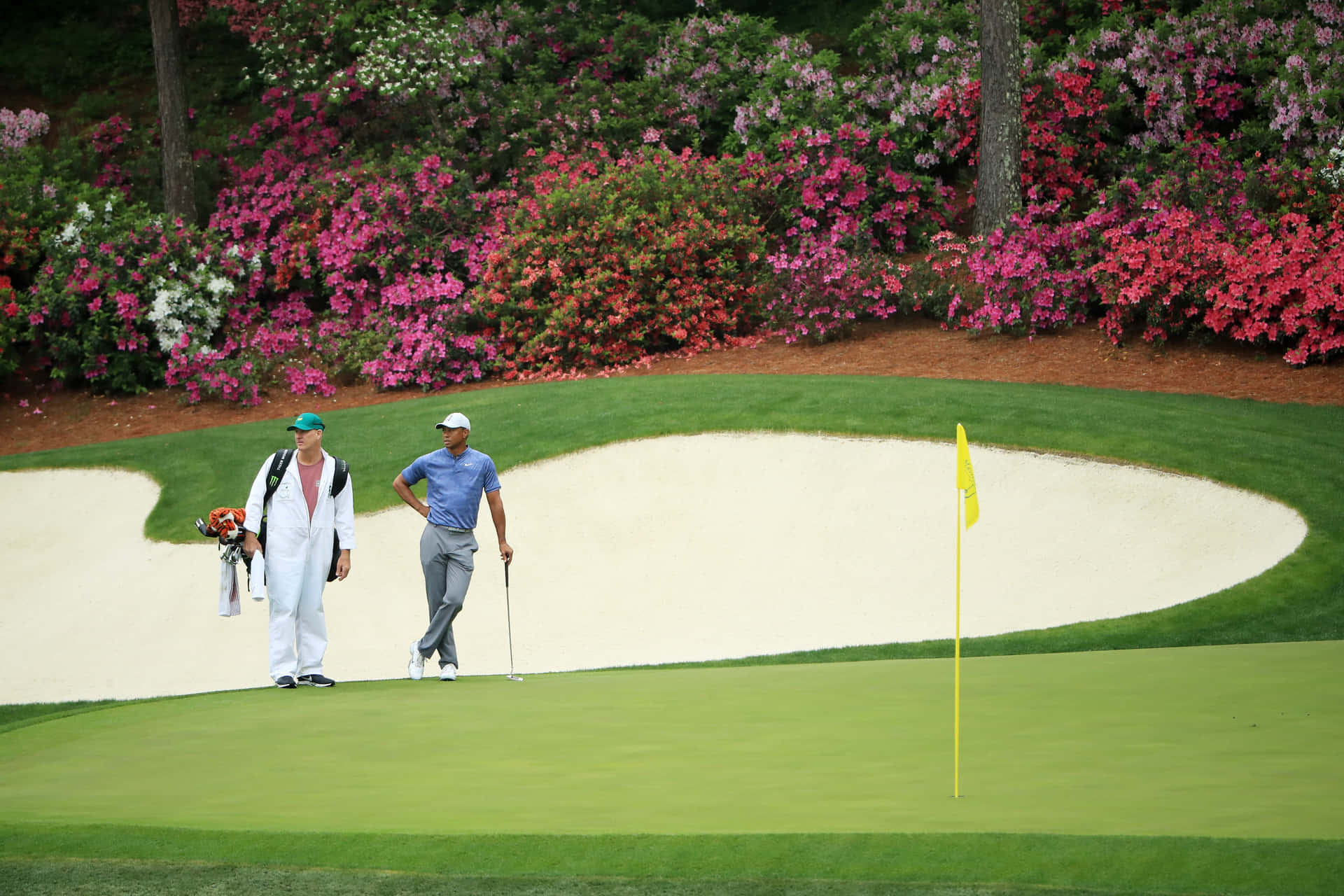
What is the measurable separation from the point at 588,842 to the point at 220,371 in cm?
1777

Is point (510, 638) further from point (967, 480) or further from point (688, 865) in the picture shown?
point (688, 865)

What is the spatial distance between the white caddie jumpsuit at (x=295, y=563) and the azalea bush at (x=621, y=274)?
1088 centimetres

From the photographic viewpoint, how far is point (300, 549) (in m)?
8.61

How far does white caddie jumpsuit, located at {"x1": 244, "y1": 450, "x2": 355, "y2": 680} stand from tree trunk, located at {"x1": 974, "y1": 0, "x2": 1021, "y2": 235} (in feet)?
45.3

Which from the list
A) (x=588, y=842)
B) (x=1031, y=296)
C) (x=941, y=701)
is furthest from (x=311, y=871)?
(x=1031, y=296)

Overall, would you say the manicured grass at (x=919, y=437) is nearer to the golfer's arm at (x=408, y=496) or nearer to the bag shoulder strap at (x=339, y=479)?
the golfer's arm at (x=408, y=496)

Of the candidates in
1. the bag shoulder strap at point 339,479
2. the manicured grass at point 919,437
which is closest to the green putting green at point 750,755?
the bag shoulder strap at point 339,479

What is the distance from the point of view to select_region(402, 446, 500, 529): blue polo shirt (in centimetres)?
872

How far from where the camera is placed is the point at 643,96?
23.8 metres

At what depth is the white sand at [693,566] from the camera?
10789mm

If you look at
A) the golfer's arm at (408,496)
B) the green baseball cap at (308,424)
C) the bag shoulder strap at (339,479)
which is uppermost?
the green baseball cap at (308,424)

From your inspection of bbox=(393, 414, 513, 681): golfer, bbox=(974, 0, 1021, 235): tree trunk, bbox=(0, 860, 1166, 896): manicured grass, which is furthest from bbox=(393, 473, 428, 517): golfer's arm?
bbox=(974, 0, 1021, 235): tree trunk

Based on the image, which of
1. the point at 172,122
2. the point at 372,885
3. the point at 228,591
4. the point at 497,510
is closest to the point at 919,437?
the point at 497,510

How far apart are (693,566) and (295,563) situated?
454 centimetres
